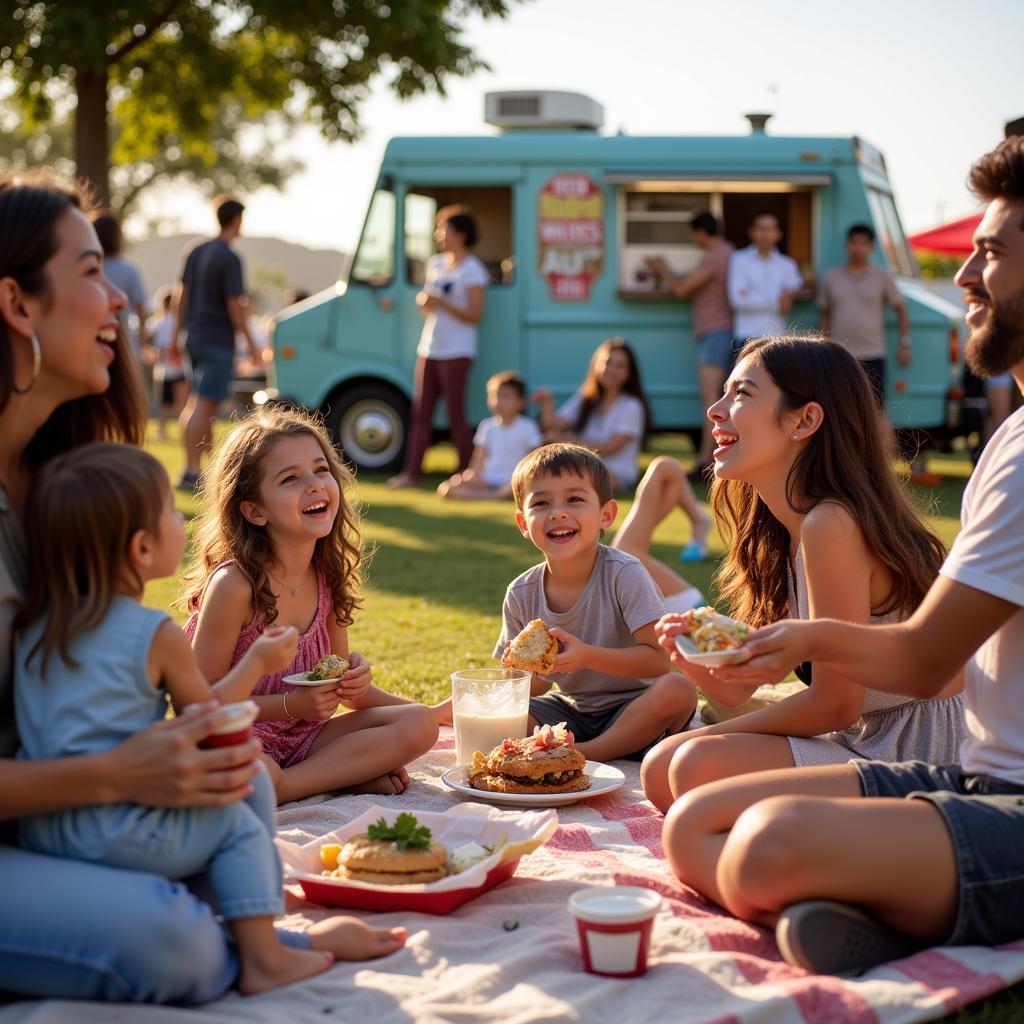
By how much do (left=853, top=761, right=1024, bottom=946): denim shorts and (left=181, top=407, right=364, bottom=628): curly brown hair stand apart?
6.30 ft

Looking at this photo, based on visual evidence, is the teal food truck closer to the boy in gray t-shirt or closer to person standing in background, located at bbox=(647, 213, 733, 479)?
person standing in background, located at bbox=(647, 213, 733, 479)

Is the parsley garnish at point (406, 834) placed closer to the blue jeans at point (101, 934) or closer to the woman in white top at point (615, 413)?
the blue jeans at point (101, 934)

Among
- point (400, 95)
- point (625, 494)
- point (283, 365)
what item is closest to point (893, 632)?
point (625, 494)

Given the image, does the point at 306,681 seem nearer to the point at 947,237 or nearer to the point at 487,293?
the point at 487,293

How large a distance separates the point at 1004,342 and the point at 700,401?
9.53 meters

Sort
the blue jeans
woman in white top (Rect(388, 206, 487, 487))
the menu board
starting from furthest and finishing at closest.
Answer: the menu board
woman in white top (Rect(388, 206, 487, 487))
the blue jeans

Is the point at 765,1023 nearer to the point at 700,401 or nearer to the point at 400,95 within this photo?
the point at 700,401

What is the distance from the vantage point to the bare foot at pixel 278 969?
2.58 m

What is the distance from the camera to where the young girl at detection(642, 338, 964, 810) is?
338 cm

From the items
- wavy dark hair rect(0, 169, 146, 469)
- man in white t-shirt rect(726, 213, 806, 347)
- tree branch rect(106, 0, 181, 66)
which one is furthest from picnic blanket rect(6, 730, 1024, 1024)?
tree branch rect(106, 0, 181, 66)

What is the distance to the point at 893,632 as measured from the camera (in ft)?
9.12

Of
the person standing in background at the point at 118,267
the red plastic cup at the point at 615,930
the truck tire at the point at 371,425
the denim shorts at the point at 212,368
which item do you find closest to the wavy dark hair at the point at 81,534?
the red plastic cup at the point at 615,930

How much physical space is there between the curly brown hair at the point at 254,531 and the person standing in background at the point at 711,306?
772cm

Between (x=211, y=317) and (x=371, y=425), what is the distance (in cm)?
229
